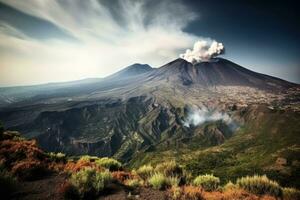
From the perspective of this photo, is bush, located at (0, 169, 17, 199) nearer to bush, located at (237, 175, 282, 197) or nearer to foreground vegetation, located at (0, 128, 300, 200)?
foreground vegetation, located at (0, 128, 300, 200)

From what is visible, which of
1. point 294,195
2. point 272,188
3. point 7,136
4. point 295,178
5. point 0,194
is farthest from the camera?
point 295,178

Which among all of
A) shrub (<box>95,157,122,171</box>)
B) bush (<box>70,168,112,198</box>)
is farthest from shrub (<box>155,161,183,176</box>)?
bush (<box>70,168,112,198</box>)

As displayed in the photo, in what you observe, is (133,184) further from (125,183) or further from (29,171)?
(29,171)

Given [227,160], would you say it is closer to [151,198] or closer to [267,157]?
[267,157]

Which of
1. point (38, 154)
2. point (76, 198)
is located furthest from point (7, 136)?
point (76, 198)

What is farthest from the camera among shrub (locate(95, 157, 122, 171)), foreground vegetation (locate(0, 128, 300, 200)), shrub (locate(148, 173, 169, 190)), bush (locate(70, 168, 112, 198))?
shrub (locate(95, 157, 122, 171))

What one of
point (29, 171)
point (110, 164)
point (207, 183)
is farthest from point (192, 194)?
point (29, 171)

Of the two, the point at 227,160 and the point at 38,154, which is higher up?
the point at 38,154

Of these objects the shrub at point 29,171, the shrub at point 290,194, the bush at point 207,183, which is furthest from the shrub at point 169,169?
the shrub at point 29,171
